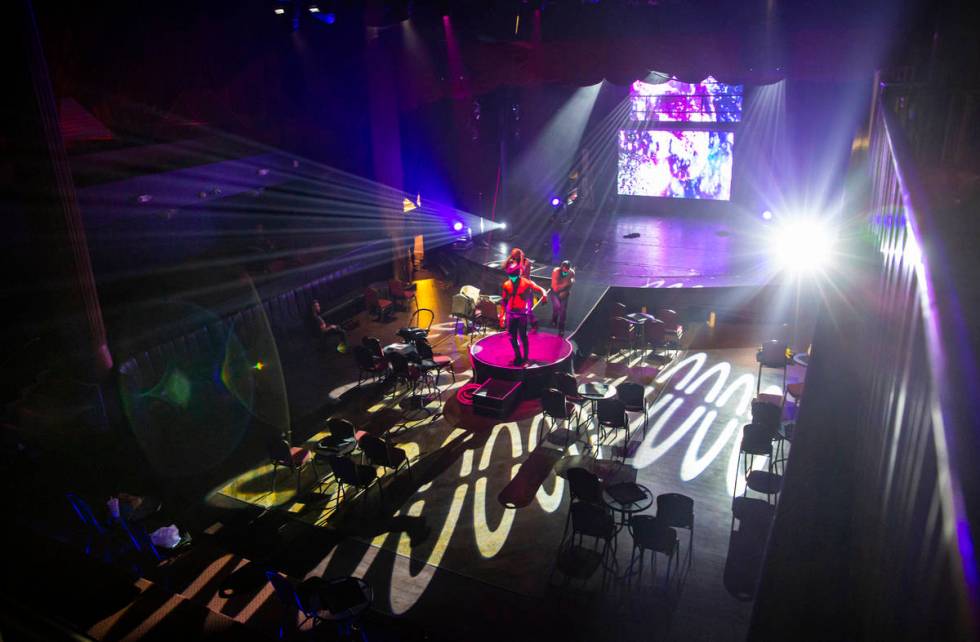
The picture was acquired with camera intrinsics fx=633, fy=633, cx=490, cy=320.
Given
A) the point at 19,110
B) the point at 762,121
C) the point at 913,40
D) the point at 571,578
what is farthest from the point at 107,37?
the point at 762,121

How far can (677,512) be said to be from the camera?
5.98 m

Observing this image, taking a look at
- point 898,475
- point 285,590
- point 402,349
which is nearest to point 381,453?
point 285,590

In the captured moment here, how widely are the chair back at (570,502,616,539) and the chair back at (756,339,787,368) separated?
177 inches

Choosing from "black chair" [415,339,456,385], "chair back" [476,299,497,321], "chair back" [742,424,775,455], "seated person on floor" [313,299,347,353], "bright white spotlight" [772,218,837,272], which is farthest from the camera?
"bright white spotlight" [772,218,837,272]

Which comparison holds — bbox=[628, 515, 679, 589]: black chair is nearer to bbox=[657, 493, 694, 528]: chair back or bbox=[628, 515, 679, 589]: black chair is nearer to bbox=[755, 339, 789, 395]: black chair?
bbox=[657, 493, 694, 528]: chair back

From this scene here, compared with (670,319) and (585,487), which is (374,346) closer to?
(585,487)

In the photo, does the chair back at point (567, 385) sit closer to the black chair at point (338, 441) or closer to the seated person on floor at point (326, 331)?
the black chair at point (338, 441)

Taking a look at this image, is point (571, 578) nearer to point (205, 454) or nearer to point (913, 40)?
point (205, 454)

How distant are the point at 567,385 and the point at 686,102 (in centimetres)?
1246

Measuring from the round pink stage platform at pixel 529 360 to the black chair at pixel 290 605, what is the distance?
4.96 m

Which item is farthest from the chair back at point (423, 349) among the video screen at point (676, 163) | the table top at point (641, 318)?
the video screen at point (676, 163)

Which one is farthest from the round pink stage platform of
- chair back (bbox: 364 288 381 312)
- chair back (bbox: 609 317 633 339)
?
chair back (bbox: 364 288 381 312)

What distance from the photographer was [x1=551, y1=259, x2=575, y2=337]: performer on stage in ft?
37.3

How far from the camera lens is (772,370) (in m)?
10.6
